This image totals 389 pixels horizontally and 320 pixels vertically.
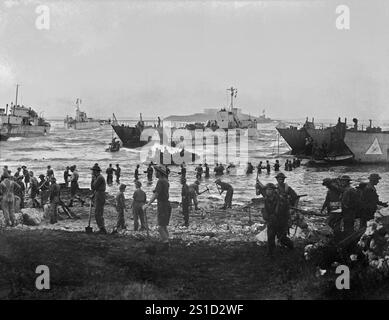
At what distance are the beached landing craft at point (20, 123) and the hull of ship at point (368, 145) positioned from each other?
146ft

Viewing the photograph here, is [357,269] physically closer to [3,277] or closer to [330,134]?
[3,277]

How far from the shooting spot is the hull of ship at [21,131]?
188ft

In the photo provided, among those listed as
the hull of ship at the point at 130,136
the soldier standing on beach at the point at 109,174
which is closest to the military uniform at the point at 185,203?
the soldier standing on beach at the point at 109,174

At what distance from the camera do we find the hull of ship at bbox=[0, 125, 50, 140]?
5736cm

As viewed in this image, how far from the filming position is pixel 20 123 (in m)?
63.8

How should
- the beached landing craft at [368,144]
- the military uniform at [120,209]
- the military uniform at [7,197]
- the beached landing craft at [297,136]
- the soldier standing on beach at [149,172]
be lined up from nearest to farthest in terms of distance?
the military uniform at [7,197] → the military uniform at [120,209] → the soldier standing on beach at [149,172] → the beached landing craft at [368,144] → the beached landing craft at [297,136]

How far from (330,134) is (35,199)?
96.5 ft

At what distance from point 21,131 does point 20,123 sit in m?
2.53

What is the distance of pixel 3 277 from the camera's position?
7277 mm

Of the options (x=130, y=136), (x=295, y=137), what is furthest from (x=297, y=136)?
(x=130, y=136)

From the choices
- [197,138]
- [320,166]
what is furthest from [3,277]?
[197,138]

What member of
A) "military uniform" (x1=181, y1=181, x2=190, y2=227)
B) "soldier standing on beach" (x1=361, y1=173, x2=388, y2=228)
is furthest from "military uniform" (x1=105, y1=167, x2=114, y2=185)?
"soldier standing on beach" (x1=361, y1=173, x2=388, y2=228)

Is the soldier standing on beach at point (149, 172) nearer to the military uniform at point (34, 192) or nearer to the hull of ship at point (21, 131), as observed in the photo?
the military uniform at point (34, 192)

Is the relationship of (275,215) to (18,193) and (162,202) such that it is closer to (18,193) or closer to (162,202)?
(162,202)
